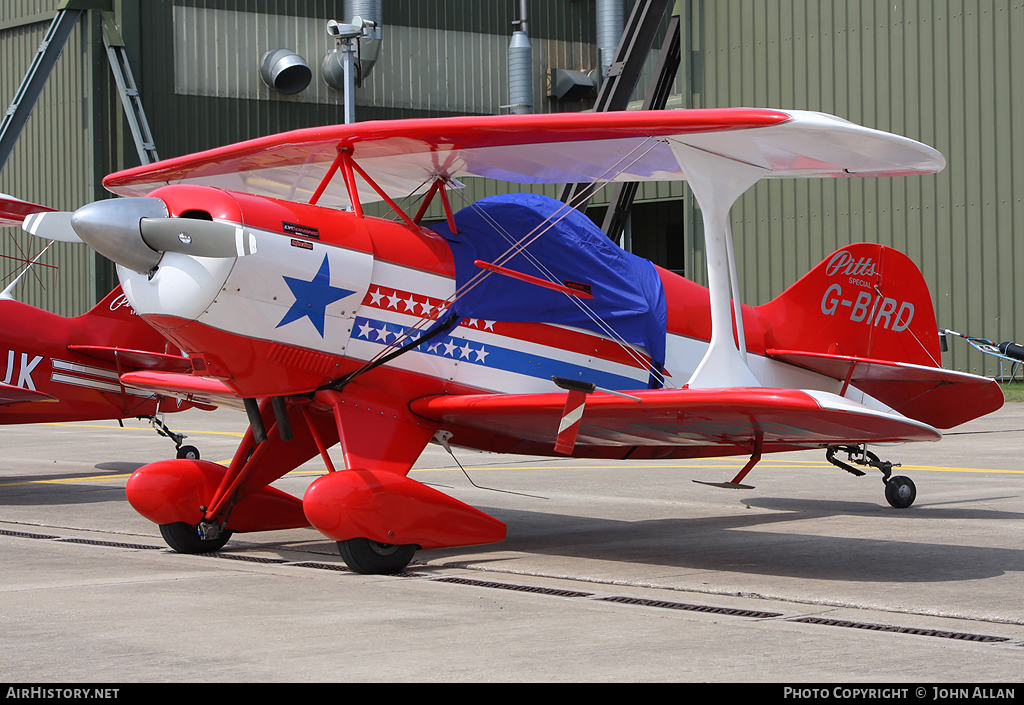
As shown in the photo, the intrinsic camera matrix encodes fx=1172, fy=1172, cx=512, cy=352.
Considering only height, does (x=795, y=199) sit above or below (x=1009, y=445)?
above

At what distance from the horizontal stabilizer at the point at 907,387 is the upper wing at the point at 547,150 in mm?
1606

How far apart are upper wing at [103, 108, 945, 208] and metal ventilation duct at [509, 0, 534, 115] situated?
2308cm

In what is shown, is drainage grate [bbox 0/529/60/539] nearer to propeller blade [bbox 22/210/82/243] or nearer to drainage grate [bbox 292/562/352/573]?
propeller blade [bbox 22/210/82/243]

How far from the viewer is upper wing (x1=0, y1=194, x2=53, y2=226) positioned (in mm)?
11711

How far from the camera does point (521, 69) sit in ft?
104

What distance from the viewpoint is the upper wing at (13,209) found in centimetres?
1171

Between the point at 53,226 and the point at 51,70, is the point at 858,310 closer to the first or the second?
the point at 53,226

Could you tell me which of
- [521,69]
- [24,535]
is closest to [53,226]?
[24,535]

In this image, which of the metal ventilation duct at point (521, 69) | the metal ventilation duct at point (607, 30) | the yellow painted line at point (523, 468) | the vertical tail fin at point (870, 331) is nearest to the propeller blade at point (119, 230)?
the vertical tail fin at point (870, 331)

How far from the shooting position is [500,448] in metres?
8.27

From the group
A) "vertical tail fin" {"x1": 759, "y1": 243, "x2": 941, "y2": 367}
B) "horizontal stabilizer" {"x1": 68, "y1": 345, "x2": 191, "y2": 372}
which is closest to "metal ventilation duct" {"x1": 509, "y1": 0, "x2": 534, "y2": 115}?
"horizontal stabilizer" {"x1": 68, "y1": 345, "x2": 191, "y2": 372}
